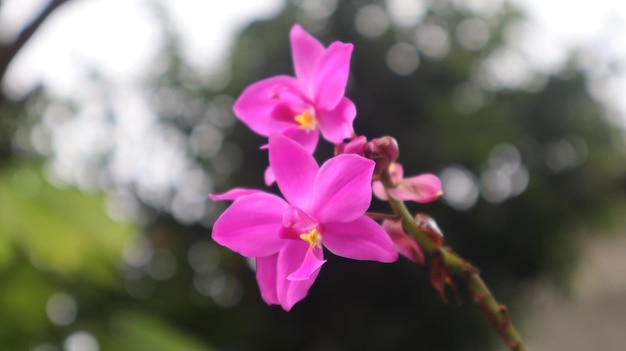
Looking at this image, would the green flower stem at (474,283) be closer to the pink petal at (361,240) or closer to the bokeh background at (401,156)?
the pink petal at (361,240)

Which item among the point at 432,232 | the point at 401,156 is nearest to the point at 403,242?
the point at 432,232

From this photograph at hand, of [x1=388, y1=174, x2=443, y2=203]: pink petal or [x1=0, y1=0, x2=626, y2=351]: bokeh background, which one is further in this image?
[x1=0, y1=0, x2=626, y2=351]: bokeh background

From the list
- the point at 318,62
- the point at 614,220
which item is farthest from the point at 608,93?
the point at 318,62

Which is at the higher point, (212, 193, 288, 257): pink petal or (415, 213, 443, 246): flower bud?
(415, 213, 443, 246): flower bud

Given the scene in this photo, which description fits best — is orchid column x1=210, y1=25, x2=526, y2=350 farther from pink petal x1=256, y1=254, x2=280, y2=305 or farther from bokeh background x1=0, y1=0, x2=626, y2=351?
bokeh background x1=0, y1=0, x2=626, y2=351

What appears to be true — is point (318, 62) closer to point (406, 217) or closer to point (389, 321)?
point (406, 217)

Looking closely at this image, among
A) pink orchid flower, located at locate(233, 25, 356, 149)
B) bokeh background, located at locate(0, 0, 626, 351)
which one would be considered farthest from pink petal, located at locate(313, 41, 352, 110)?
bokeh background, located at locate(0, 0, 626, 351)

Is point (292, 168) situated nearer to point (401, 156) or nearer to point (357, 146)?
point (357, 146)
